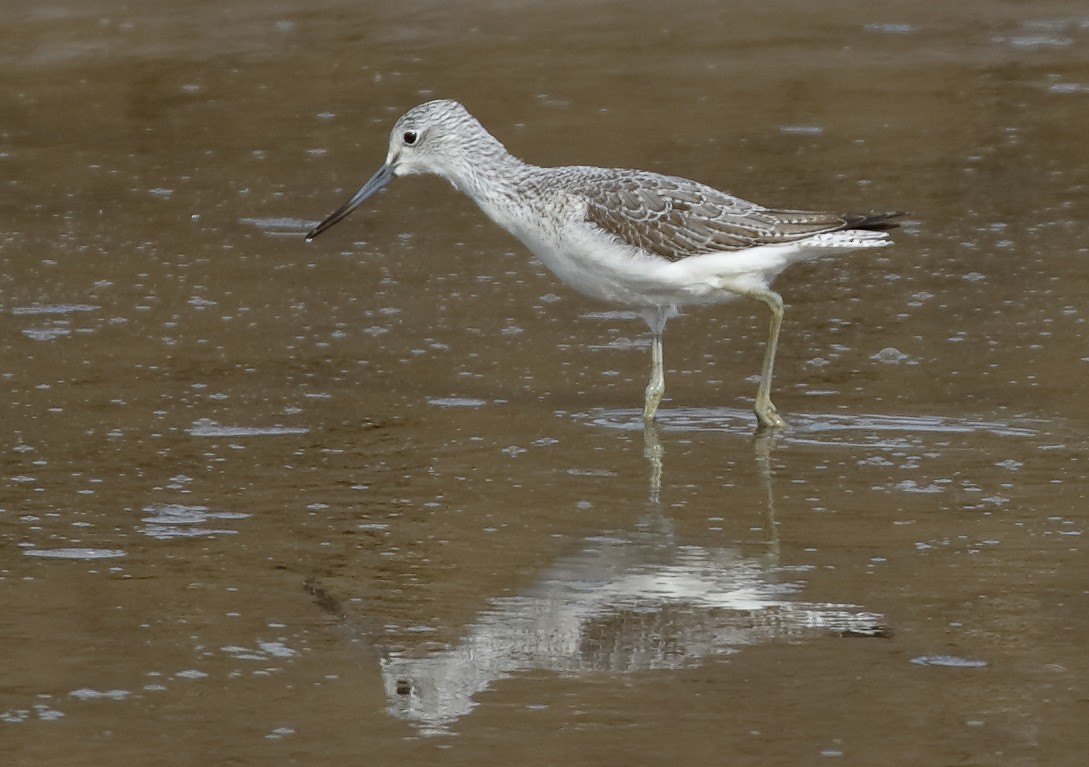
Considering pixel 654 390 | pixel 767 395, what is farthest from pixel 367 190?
pixel 767 395

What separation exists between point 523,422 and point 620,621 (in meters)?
1.82

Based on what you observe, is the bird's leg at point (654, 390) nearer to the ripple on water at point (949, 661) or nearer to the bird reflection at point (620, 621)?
the bird reflection at point (620, 621)

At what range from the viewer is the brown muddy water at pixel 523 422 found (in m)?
4.25

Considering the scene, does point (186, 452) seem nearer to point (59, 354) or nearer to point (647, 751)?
point (59, 354)

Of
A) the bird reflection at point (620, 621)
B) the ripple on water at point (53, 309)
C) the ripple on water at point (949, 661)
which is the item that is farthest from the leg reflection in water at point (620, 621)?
the ripple on water at point (53, 309)

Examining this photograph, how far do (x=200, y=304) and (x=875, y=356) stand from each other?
2.71 metres

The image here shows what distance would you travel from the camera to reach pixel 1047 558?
5074 mm

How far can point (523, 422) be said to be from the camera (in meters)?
6.42

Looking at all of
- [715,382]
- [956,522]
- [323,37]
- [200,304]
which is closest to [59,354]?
[200,304]

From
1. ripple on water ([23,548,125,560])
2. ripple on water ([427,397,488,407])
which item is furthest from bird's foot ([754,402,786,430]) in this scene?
ripple on water ([23,548,125,560])

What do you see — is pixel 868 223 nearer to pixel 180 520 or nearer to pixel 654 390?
pixel 654 390

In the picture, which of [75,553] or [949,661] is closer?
[949,661]

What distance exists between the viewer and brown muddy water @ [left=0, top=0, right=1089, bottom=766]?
425 centimetres

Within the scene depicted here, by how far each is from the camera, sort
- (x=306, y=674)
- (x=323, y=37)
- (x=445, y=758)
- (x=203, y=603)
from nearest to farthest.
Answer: (x=445, y=758) → (x=306, y=674) → (x=203, y=603) → (x=323, y=37)
